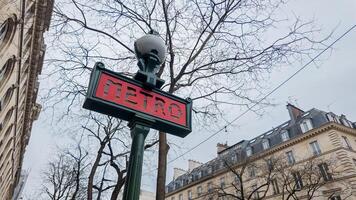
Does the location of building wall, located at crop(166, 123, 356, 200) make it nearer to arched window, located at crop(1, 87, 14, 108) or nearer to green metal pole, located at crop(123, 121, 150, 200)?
arched window, located at crop(1, 87, 14, 108)

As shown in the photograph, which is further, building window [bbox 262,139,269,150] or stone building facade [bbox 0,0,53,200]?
building window [bbox 262,139,269,150]

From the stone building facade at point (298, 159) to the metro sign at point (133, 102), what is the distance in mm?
19465

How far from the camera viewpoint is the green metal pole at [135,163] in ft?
6.72

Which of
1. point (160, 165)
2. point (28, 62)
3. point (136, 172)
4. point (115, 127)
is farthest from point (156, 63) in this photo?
point (28, 62)

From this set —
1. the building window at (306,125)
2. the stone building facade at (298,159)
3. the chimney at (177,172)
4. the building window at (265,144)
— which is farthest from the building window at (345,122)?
the chimney at (177,172)

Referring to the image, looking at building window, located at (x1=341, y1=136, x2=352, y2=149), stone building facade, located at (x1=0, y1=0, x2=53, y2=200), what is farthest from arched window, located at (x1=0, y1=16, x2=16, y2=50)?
building window, located at (x1=341, y1=136, x2=352, y2=149)

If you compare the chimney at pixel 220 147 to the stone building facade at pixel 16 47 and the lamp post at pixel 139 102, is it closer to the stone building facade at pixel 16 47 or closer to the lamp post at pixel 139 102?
the stone building facade at pixel 16 47

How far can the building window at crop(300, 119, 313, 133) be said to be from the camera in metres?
31.5

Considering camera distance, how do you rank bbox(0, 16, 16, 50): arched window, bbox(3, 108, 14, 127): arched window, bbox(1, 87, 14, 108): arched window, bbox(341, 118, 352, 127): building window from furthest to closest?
bbox(341, 118, 352, 127): building window
bbox(3, 108, 14, 127): arched window
bbox(1, 87, 14, 108): arched window
bbox(0, 16, 16, 50): arched window

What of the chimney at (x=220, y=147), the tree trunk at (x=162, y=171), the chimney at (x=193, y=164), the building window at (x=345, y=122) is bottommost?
the tree trunk at (x=162, y=171)

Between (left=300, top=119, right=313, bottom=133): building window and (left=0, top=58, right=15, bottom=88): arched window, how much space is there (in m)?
30.7

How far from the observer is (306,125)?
31.9 m

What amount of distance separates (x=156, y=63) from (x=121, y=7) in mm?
5265

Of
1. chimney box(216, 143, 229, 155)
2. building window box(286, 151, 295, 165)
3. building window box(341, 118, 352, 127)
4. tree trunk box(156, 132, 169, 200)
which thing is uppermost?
chimney box(216, 143, 229, 155)
